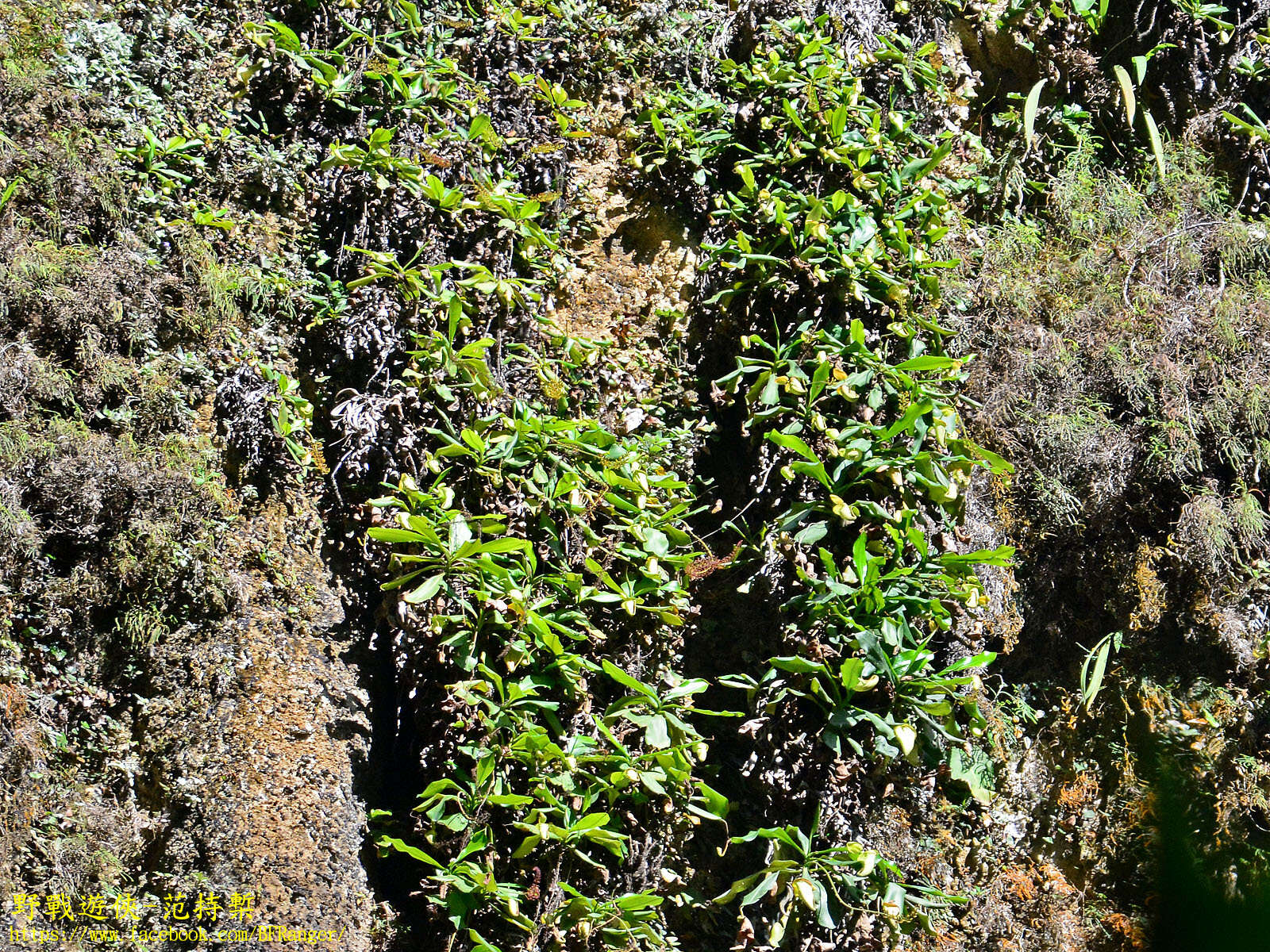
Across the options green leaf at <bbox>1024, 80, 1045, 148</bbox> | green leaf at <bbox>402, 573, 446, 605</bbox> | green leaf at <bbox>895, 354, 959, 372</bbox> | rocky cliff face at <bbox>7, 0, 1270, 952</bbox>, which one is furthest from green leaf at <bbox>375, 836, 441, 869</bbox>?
green leaf at <bbox>1024, 80, 1045, 148</bbox>

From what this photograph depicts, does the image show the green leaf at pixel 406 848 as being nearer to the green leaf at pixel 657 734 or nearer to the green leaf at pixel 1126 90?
the green leaf at pixel 657 734

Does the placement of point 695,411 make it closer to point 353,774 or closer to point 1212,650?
point 353,774

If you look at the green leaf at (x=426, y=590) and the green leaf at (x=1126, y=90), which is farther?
the green leaf at (x=1126, y=90)

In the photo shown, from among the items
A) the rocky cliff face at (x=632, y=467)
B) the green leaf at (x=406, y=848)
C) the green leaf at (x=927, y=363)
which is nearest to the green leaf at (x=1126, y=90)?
the rocky cliff face at (x=632, y=467)

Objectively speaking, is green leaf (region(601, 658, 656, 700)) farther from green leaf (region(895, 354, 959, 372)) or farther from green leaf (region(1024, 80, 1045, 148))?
green leaf (region(1024, 80, 1045, 148))

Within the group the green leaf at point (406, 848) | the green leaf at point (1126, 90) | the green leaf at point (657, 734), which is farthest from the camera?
the green leaf at point (1126, 90)

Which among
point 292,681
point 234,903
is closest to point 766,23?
point 292,681

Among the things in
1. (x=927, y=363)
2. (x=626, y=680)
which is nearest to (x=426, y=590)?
(x=626, y=680)

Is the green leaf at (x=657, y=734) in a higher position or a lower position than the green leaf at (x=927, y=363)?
lower

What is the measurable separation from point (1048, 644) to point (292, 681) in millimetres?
2264

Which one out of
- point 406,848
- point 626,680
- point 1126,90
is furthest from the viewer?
point 1126,90

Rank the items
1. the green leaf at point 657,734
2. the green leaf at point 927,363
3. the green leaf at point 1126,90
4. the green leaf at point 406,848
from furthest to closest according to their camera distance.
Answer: the green leaf at point 1126,90 → the green leaf at point 927,363 → the green leaf at point 657,734 → the green leaf at point 406,848

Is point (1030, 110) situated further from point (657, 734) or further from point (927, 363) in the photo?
point (657, 734)

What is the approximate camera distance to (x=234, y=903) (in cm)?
224
